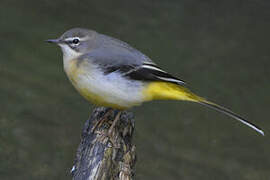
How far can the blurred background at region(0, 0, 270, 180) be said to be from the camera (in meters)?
7.66

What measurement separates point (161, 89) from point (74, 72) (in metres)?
0.92

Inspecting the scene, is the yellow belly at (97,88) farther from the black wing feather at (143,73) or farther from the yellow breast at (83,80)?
the black wing feather at (143,73)

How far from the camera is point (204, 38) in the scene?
1077 centimetres

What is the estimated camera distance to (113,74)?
15.7 ft

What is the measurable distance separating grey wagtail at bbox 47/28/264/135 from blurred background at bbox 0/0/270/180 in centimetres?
282

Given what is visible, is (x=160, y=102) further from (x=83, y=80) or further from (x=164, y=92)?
(x=83, y=80)

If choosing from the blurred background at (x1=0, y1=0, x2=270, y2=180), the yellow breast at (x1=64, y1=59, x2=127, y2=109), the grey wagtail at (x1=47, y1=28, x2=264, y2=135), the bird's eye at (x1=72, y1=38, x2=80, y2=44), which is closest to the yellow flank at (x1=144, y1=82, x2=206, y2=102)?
the grey wagtail at (x1=47, y1=28, x2=264, y2=135)

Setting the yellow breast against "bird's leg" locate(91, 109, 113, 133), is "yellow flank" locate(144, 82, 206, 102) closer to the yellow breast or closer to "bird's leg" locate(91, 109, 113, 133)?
the yellow breast

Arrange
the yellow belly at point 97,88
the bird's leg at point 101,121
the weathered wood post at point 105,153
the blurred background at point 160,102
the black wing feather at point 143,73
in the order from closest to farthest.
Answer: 1. the weathered wood post at point 105,153
2. the yellow belly at point 97,88
3. the black wing feather at point 143,73
4. the bird's leg at point 101,121
5. the blurred background at point 160,102

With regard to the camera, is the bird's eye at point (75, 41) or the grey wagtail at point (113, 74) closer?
the grey wagtail at point (113, 74)

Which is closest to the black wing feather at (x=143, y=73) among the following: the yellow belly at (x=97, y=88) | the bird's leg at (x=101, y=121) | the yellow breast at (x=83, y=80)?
the yellow belly at (x=97, y=88)

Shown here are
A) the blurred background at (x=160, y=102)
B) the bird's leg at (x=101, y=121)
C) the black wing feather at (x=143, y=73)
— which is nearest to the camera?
the black wing feather at (x=143, y=73)

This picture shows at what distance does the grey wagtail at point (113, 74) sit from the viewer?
4711 mm

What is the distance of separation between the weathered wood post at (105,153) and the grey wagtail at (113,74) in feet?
1.05
